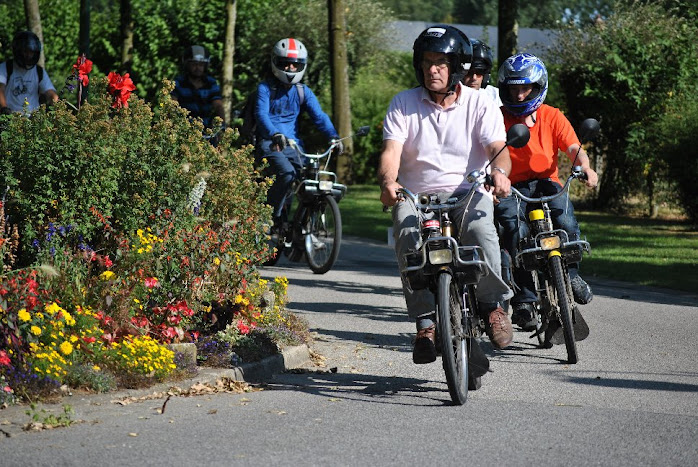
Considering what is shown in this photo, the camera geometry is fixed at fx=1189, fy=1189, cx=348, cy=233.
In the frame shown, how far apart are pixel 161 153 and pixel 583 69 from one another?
1434 centimetres

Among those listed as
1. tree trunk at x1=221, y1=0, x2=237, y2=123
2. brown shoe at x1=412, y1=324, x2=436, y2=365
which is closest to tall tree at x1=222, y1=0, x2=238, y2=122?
tree trunk at x1=221, y1=0, x2=237, y2=123

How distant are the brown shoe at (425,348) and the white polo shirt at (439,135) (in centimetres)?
83

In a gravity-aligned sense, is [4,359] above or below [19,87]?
below

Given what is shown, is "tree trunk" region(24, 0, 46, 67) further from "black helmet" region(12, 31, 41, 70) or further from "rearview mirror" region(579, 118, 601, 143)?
"rearview mirror" region(579, 118, 601, 143)

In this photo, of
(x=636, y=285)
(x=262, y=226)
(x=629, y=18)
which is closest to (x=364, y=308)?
(x=262, y=226)

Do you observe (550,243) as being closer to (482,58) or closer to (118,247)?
(482,58)

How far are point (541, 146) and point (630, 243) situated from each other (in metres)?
8.65

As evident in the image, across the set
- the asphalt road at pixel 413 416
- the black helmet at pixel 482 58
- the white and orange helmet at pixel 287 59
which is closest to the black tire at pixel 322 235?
the white and orange helmet at pixel 287 59

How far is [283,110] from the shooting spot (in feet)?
39.2

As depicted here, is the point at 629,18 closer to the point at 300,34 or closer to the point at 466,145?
the point at 300,34

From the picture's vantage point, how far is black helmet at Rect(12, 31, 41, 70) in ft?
40.2

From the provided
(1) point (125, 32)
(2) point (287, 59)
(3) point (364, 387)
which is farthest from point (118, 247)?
(1) point (125, 32)

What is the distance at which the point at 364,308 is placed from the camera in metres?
10.3

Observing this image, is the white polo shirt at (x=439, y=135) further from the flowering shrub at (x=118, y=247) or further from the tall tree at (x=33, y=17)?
the tall tree at (x=33, y=17)
